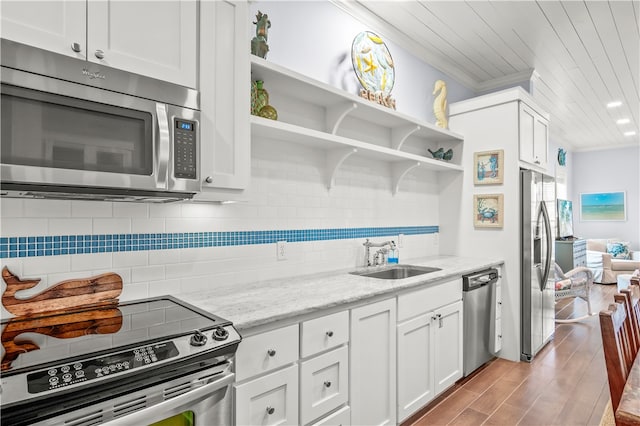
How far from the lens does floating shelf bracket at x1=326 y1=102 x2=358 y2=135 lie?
2445 mm

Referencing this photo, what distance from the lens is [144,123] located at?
141 cm

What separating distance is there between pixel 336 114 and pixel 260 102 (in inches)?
26.1

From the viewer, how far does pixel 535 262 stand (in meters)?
3.41

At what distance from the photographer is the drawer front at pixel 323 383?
1.65m

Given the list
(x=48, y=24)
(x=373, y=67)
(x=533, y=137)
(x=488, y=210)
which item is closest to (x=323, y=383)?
(x=48, y=24)

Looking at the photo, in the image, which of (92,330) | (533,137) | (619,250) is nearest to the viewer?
(92,330)

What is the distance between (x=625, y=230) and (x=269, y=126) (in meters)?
9.52

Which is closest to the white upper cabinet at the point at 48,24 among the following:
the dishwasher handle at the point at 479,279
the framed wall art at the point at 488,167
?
the dishwasher handle at the point at 479,279

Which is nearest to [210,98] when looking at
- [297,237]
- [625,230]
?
[297,237]

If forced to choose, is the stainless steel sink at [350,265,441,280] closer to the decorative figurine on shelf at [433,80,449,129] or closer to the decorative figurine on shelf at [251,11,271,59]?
the decorative figurine on shelf at [433,80,449,129]

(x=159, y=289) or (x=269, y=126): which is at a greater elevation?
(x=269, y=126)

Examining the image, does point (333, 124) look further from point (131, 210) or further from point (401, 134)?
point (131, 210)

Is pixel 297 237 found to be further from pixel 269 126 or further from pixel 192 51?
pixel 192 51

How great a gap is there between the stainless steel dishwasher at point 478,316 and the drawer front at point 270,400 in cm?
175
